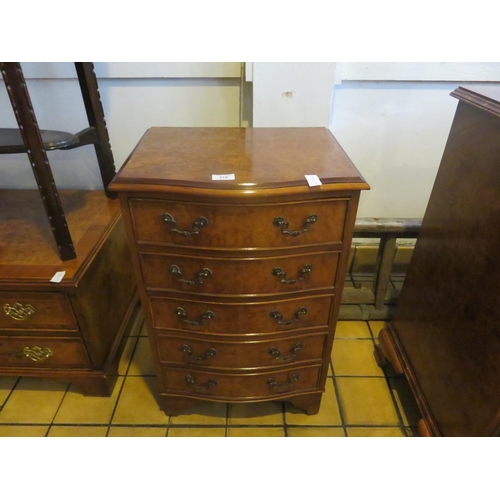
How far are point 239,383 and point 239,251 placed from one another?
492 mm

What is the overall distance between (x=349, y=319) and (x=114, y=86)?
1371mm

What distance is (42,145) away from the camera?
96 cm

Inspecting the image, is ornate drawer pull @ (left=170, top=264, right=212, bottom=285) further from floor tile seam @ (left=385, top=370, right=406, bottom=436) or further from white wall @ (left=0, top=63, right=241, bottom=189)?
floor tile seam @ (left=385, top=370, right=406, bottom=436)

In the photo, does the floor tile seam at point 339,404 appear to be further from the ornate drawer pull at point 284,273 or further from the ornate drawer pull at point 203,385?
the ornate drawer pull at point 284,273

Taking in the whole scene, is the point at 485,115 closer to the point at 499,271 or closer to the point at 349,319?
the point at 499,271

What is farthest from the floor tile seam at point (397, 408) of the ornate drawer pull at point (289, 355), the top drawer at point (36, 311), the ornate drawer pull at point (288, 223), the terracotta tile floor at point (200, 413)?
the top drawer at point (36, 311)

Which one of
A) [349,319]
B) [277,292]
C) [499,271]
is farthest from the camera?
[349,319]

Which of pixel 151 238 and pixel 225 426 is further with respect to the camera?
pixel 225 426

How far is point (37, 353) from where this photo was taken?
1.24 m

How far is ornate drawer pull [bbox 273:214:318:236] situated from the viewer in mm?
838

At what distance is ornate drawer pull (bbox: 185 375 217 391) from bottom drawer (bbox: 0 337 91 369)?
15.3 inches

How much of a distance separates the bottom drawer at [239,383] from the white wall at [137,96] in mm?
910

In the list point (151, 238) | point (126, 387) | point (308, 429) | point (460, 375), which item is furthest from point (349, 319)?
point (151, 238)

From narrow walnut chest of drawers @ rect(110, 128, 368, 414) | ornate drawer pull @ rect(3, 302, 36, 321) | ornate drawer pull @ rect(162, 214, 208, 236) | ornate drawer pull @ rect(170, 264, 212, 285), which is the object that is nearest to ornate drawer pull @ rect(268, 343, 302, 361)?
narrow walnut chest of drawers @ rect(110, 128, 368, 414)
